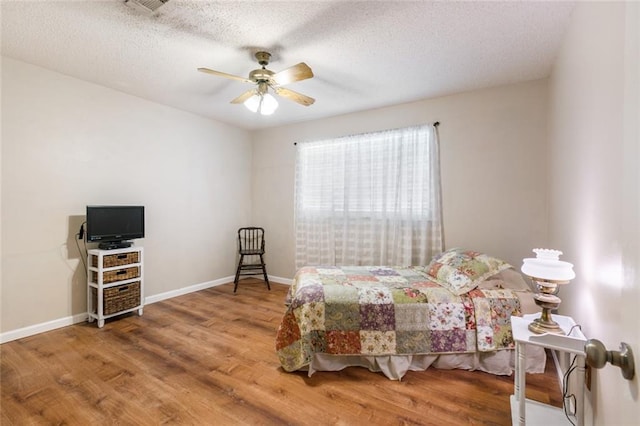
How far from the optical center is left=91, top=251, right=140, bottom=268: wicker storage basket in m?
2.86

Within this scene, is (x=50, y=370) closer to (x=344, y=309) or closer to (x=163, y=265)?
(x=163, y=265)

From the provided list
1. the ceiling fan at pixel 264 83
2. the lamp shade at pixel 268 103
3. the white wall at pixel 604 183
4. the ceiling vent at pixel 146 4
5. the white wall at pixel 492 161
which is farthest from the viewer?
the white wall at pixel 492 161

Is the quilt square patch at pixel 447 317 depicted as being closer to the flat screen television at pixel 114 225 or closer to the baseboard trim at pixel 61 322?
the flat screen television at pixel 114 225

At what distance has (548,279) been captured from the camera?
1386 mm

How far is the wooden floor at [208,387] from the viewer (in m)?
1.67

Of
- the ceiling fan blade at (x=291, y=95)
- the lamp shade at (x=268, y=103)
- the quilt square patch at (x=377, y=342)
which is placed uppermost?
the ceiling fan blade at (x=291, y=95)

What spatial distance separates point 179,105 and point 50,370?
302 cm

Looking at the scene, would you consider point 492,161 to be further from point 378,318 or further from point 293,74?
point 293,74

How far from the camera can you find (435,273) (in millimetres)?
2637

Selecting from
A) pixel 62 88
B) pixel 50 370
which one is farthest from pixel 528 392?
pixel 62 88

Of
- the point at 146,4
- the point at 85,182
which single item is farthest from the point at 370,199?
the point at 85,182

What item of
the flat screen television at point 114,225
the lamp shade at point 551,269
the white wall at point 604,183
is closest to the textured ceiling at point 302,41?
the white wall at point 604,183

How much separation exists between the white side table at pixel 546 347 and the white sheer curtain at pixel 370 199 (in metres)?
1.77

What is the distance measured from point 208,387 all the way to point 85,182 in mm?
2531
